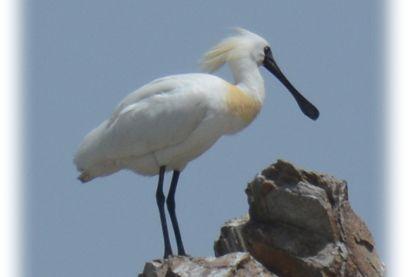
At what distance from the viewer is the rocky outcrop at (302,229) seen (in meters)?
17.9

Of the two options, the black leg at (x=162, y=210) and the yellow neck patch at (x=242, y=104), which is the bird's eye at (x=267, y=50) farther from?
the black leg at (x=162, y=210)

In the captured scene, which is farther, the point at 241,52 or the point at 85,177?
the point at 241,52

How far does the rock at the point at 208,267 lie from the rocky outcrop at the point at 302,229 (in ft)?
3.70

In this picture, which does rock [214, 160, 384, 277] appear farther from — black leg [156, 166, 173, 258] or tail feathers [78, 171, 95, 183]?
tail feathers [78, 171, 95, 183]

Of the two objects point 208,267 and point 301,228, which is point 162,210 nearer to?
point 301,228

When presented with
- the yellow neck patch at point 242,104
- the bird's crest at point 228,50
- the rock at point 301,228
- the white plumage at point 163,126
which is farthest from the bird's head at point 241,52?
the rock at point 301,228

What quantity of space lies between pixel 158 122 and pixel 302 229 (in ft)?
7.71

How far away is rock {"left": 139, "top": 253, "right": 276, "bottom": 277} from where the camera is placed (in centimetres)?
1617

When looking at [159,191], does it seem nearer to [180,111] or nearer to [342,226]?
[180,111]

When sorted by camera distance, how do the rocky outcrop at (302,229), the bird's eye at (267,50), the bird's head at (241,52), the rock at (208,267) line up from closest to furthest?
1. the rock at (208,267)
2. the rocky outcrop at (302,229)
3. the bird's head at (241,52)
4. the bird's eye at (267,50)

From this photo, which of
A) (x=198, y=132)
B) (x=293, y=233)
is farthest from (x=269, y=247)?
(x=198, y=132)

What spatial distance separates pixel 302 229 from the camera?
1811 centimetres

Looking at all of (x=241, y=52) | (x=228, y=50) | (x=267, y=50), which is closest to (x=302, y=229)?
(x=241, y=52)

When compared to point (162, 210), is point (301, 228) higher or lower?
lower
